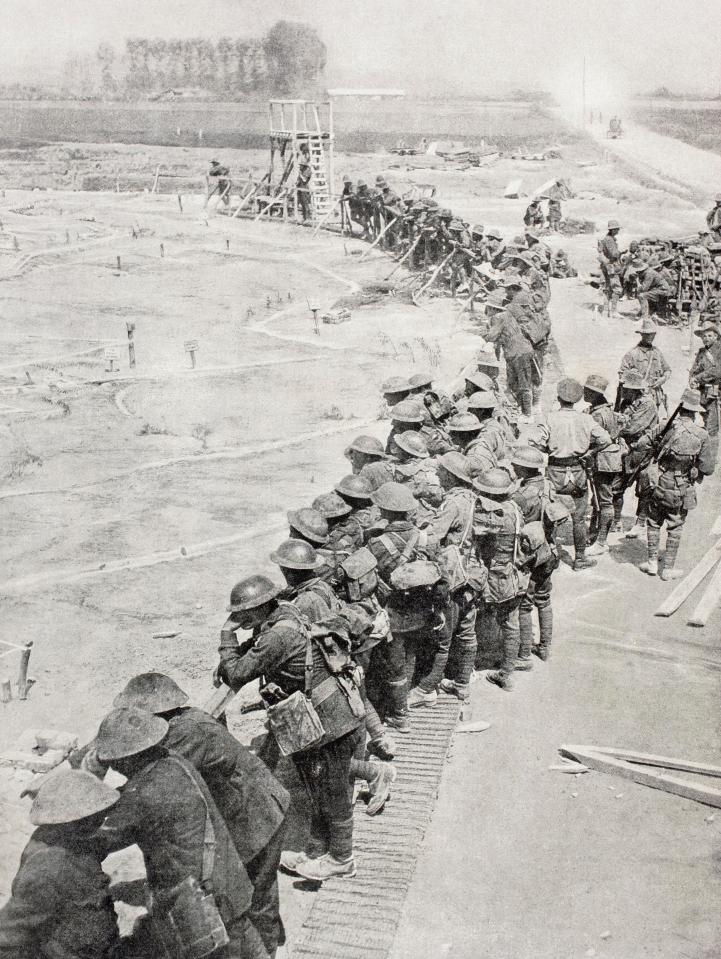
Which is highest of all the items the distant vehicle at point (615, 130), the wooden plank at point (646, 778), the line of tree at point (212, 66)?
the line of tree at point (212, 66)

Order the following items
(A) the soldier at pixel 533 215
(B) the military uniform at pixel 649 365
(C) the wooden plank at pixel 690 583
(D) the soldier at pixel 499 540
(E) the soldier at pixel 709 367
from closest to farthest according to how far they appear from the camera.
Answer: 1. (D) the soldier at pixel 499 540
2. (C) the wooden plank at pixel 690 583
3. (B) the military uniform at pixel 649 365
4. (E) the soldier at pixel 709 367
5. (A) the soldier at pixel 533 215

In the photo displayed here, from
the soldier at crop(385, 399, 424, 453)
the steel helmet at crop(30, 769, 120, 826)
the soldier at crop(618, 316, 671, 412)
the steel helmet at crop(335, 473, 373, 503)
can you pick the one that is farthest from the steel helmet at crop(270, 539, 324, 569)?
the soldier at crop(618, 316, 671, 412)

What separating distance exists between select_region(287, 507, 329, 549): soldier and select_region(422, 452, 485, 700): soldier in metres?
0.93

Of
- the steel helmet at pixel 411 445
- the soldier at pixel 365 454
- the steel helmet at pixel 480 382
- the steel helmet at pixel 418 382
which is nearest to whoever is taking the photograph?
the soldier at pixel 365 454

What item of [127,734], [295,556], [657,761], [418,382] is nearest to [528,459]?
[418,382]

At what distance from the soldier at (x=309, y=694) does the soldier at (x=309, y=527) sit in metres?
0.87

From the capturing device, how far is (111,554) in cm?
931

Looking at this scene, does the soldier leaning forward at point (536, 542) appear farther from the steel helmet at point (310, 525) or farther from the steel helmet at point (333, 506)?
the steel helmet at point (310, 525)

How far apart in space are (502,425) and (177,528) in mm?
3572

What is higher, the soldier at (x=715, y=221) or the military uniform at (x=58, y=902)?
the soldier at (x=715, y=221)

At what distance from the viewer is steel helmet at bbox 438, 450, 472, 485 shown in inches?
288

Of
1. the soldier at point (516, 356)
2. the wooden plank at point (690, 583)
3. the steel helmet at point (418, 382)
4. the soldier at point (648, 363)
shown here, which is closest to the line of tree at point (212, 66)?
the soldier at point (516, 356)

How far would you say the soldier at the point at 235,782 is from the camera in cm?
407

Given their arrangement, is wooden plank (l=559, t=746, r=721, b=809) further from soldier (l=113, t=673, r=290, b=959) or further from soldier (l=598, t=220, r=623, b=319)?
soldier (l=598, t=220, r=623, b=319)
